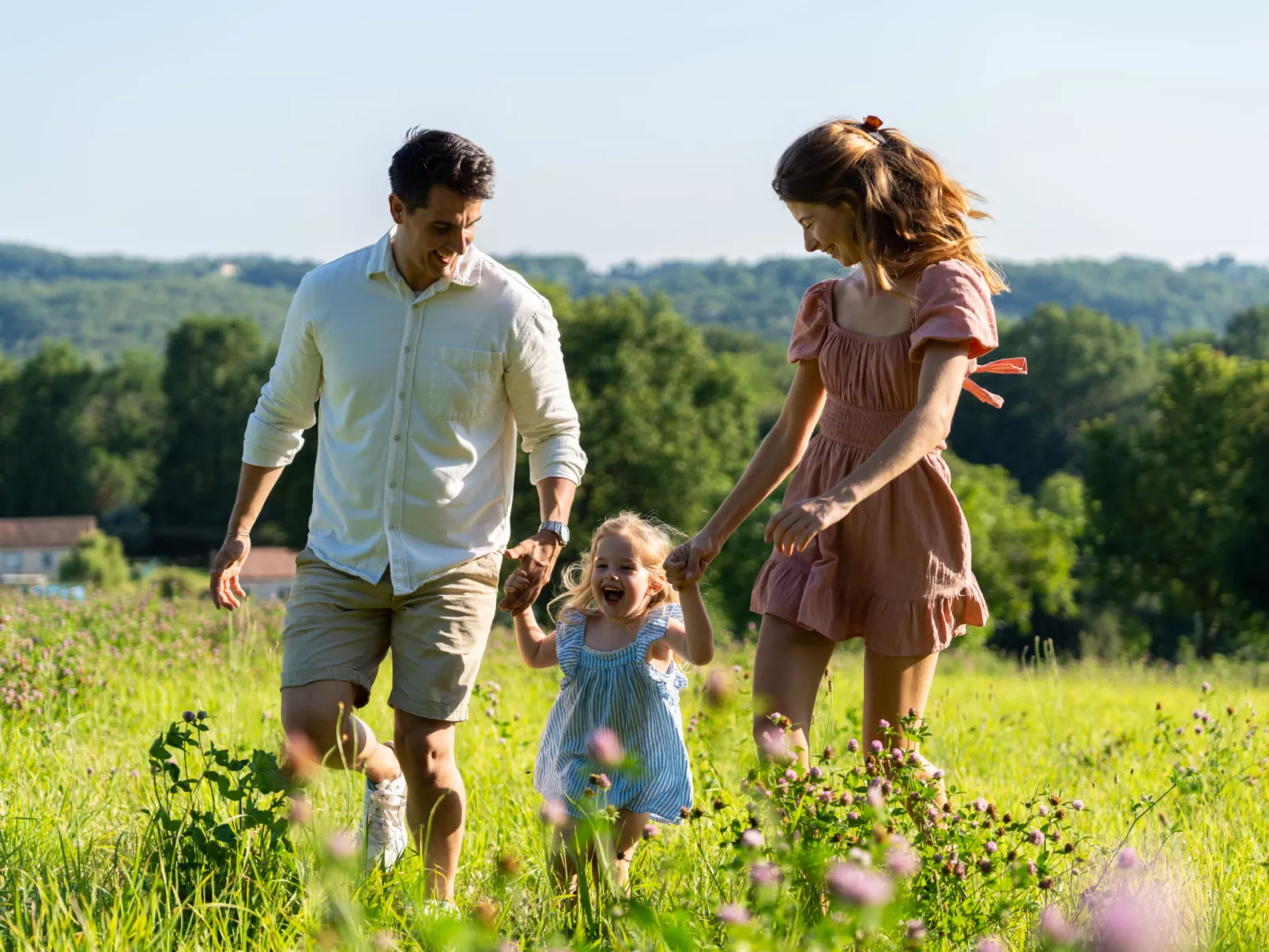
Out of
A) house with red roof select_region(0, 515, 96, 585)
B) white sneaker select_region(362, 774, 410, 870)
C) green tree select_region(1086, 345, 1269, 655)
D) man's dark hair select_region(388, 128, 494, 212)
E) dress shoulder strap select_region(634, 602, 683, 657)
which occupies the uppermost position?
man's dark hair select_region(388, 128, 494, 212)

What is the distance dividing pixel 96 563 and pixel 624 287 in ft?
174

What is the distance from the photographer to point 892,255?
140 inches

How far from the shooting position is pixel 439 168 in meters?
3.62

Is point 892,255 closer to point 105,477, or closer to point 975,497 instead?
point 975,497

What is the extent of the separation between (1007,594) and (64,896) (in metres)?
37.7

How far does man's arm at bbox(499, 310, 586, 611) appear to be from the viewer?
3.79 m

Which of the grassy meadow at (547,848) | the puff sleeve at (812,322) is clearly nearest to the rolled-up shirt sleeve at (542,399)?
the puff sleeve at (812,322)

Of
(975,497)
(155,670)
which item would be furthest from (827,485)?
(975,497)

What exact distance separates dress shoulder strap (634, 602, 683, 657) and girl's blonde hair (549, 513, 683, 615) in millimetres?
44

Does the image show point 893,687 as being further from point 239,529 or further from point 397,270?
point 239,529

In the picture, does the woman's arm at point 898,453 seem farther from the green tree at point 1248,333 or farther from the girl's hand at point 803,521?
the green tree at point 1248,333

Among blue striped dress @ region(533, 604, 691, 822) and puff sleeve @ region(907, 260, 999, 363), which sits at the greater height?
puff sleeve @ region(907, 260, 999, 363)

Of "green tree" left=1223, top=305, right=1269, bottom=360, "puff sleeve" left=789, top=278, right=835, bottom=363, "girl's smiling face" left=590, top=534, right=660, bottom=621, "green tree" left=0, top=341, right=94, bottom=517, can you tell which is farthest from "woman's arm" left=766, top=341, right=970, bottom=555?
"green tree" left=0, top=341, right=94, bottom=517

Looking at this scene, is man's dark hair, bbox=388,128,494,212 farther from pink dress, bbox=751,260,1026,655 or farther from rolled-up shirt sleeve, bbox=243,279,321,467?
pink dress, bbox=751,260,1026,655
